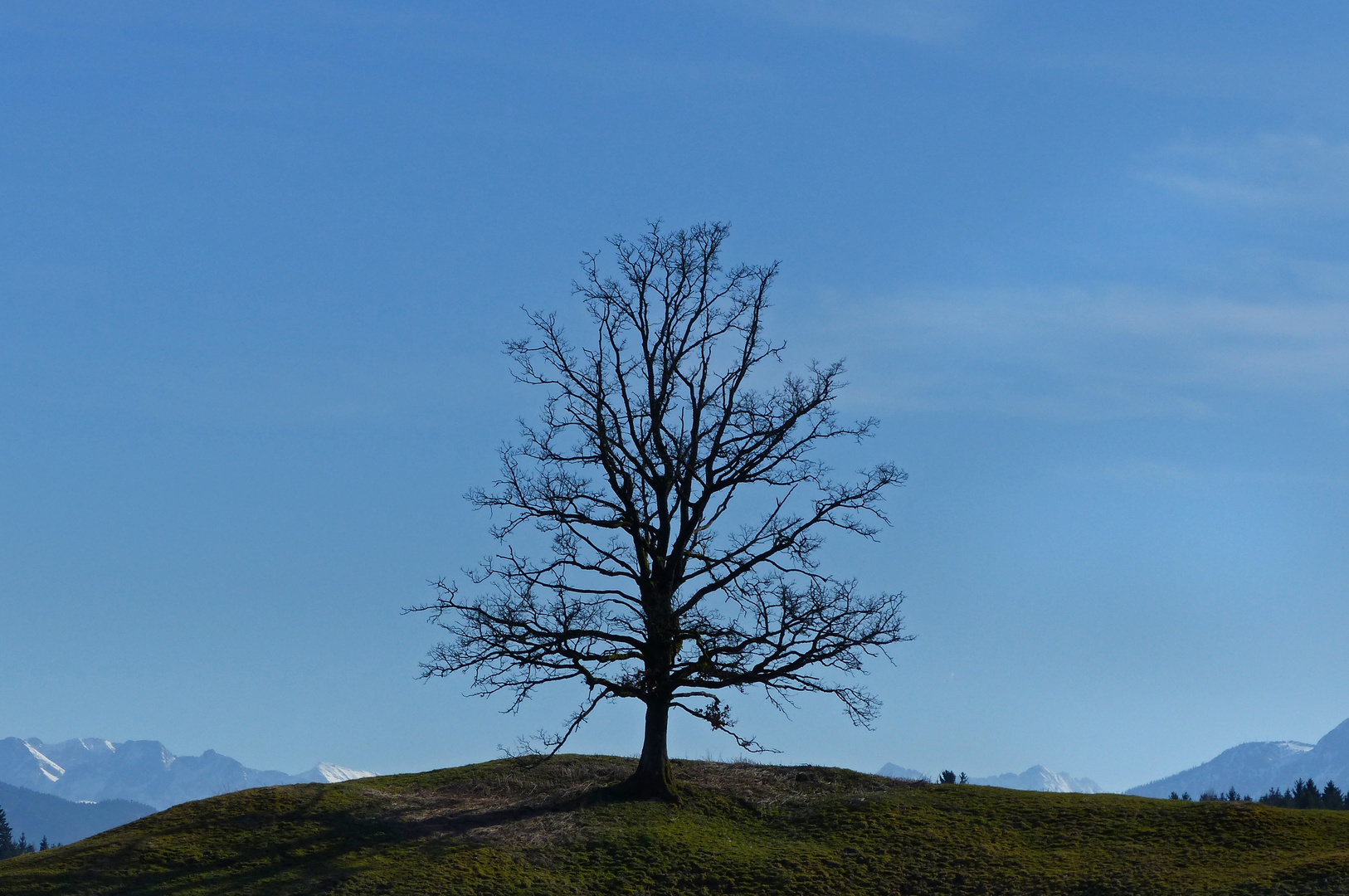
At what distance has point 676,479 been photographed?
43438 mm

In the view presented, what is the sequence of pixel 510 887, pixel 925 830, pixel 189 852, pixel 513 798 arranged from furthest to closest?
pixel 513 798 → pixel 925 830 → pixel 189 852 → pixel 510 887

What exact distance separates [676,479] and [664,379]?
11.2 feet

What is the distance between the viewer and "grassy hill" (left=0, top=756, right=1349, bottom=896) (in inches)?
1341

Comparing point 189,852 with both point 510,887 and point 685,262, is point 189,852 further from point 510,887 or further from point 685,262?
→ point 685,262

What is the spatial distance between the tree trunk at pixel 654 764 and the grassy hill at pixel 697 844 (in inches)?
35.0

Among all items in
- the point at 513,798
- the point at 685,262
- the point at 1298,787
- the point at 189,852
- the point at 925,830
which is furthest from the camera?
the point at 1298,787

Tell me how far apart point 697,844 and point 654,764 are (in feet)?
15.8

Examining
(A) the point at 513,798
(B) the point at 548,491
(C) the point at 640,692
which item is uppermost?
(B) the point at 548,491

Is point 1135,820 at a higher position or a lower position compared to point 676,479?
lower

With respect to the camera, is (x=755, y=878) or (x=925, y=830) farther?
(x=925, y=830)

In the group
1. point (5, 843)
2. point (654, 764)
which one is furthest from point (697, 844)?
point (5, 843)

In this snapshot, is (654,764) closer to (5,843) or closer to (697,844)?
(697,844)

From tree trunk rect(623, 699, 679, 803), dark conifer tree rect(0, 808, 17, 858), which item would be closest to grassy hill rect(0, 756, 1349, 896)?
tree trunk rect(623, 699, 679, 803)

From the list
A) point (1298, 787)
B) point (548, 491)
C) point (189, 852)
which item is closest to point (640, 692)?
point (548, 491)
